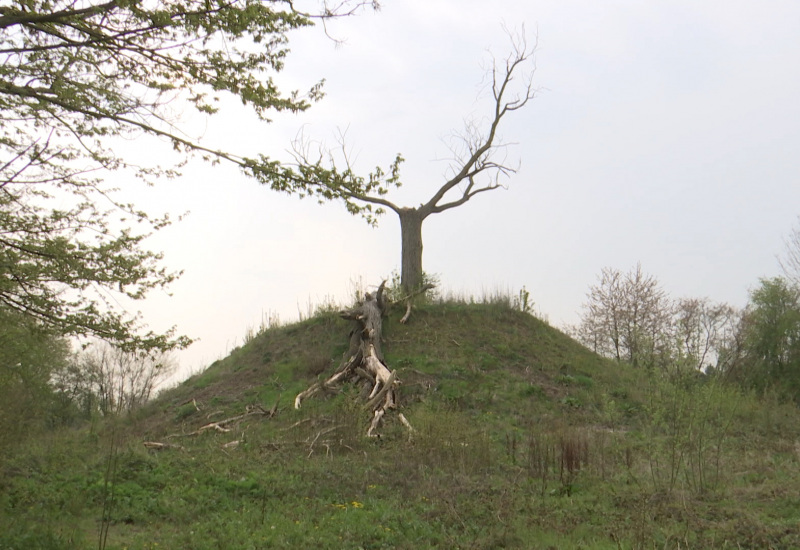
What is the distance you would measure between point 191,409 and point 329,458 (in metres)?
6.37

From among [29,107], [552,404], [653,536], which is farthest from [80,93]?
[552,404]

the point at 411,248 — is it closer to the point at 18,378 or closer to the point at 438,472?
the point at 438,472

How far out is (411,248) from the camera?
20281 millimetres

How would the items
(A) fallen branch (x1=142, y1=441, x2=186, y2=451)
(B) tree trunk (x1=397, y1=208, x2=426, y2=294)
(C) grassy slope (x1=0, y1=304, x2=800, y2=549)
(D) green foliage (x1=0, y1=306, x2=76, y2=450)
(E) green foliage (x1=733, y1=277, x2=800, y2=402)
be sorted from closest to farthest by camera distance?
(C) grassy slope (x1=0, y1=304, x2=800, y2=549), (D) green foliage (x1=0, y1=306, x2=76, y2=450), (A) fallen branch (x1=142, y1=441, x2=186, y2=451), (B) tree trunk (x1=397, y1=208, x2=426, y2=294), (E) green foliage (x1=733, y1=277, x2=800, y2=402)

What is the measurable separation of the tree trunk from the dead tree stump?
5.53 feet

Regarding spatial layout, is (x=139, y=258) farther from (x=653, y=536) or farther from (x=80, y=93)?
(x=653, y=536)

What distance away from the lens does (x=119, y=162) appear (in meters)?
9.23

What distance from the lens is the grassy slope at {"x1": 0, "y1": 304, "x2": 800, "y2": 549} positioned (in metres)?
7.01

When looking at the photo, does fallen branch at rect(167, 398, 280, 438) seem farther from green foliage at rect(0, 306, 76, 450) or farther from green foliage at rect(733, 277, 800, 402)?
green foliage at rect(733, 277, 800, 402)

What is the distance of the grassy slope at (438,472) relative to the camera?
7008 millimetres

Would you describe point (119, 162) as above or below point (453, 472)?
above

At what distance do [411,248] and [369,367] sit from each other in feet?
18.8

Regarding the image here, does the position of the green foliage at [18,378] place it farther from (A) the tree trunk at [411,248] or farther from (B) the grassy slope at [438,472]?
(A) the tree trunk at [411,248]

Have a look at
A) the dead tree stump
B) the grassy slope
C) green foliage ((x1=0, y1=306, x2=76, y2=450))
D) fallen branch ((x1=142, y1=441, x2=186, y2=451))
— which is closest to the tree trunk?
the dead tree stump
